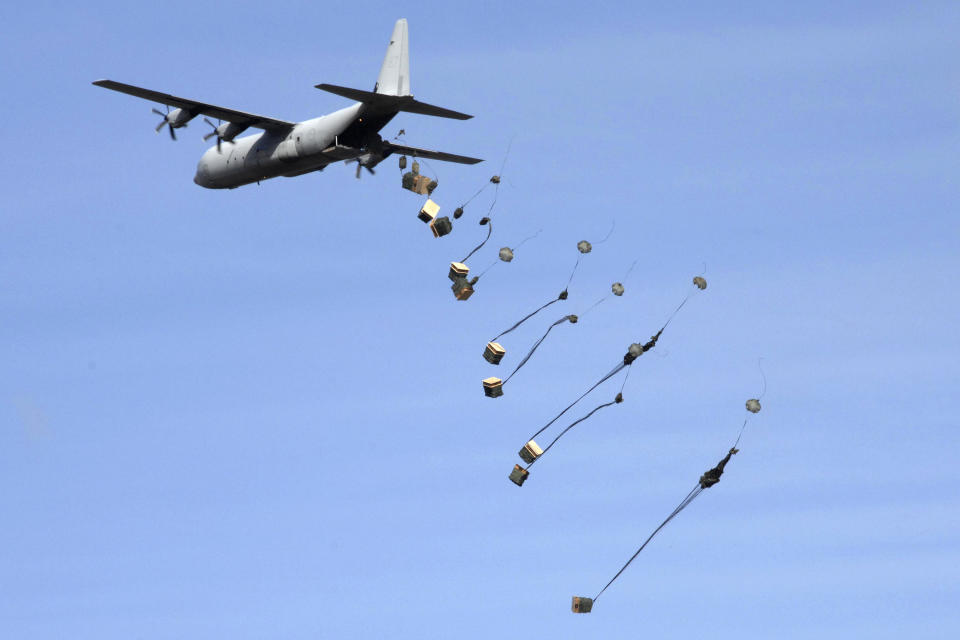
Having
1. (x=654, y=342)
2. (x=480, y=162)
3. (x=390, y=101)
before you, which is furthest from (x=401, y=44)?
(x=654, y=342)

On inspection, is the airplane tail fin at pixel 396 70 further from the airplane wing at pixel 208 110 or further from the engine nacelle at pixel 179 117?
the engine nacelle at pixel 179 117

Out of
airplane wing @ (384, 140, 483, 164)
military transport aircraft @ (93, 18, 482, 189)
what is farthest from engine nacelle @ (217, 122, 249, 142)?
airplane wing @ (384, 140, 483, 164)

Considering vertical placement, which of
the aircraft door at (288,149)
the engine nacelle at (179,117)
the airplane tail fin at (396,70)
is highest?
the airplane tail fin at (396,70)

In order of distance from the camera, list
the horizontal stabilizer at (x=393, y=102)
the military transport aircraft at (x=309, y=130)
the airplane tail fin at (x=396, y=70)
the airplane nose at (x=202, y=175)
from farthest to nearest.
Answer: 1. the airplane nose at (x=202, y=175)
2. the airplane tail fin at (x=396, y=70)
3. the military transport aircraft at (x=309, y=130)
4. the horizontal stabilizer at (x=393, y=102)

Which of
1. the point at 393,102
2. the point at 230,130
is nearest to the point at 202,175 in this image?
the point at 230,130

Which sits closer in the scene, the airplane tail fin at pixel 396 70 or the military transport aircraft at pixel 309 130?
the military transport aircraft at pixel 309 130

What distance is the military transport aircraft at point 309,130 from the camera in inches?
2675

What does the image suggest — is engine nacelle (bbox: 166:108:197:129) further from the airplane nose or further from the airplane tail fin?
the airplane tail fin

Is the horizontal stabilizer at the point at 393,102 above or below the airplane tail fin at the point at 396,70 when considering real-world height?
below

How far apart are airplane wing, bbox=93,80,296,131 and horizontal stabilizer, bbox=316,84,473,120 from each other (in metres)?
5.86

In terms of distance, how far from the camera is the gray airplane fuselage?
223ft

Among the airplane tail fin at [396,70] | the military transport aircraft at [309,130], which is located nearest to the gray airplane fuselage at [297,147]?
the military transport aircraft at [309,130]

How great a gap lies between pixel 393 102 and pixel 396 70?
4.44 meters

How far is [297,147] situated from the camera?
6912cm
